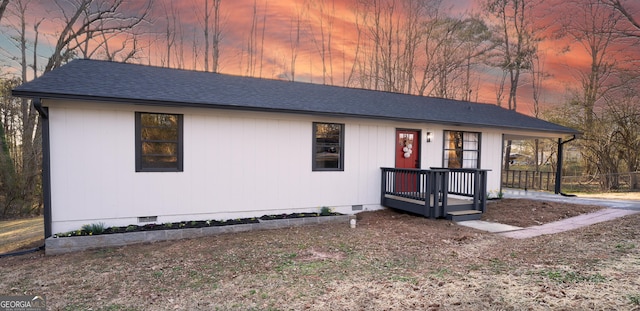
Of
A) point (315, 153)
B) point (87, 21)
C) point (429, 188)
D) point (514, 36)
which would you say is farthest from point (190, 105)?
point (514, 36)

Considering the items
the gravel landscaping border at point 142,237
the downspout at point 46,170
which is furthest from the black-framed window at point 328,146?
the downspout at point 46,170

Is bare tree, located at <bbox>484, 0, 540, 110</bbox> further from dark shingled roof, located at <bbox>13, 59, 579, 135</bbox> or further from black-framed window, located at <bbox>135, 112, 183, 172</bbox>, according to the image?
black-framed window, located at <bbox>135, 112, 183, 172</bbox>

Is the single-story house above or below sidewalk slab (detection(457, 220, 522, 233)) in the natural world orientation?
above

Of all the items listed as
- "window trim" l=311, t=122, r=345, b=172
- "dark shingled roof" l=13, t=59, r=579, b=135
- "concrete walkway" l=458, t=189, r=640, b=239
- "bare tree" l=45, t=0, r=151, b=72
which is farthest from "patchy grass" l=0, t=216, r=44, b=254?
"concrete walkway" l=458, t=189, r=640, b=239

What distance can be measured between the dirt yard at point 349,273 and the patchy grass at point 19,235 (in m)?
1.24

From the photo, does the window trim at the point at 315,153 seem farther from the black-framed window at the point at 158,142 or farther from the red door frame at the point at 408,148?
the black-framed window at the point at 158,142

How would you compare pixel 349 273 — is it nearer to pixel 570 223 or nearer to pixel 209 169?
pixel 209 169

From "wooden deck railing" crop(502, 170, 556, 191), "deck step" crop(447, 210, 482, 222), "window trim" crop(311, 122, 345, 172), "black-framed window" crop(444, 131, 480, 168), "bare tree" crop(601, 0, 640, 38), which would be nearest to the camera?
"deck step" crop(447, 210, 482, 222)

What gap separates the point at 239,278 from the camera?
3.96 m

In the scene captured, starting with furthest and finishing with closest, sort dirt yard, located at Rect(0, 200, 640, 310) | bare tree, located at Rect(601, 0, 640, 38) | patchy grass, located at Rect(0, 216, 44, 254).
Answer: bare tree, located at Rect(601, 0, 640, 38) < patchy grass, located at Rect(0, 216, 44, 254) < dirt yard, located at Rect(0, 200, 640, 310)

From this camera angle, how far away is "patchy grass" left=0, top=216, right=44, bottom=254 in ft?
19.6

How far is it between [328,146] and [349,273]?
13.4 feet

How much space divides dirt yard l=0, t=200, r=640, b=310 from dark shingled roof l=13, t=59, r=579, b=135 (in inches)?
103

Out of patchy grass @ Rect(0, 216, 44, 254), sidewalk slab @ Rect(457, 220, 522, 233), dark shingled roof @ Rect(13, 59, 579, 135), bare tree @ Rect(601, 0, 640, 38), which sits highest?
bare tree @ Rect(601, 0, 640, 38)
